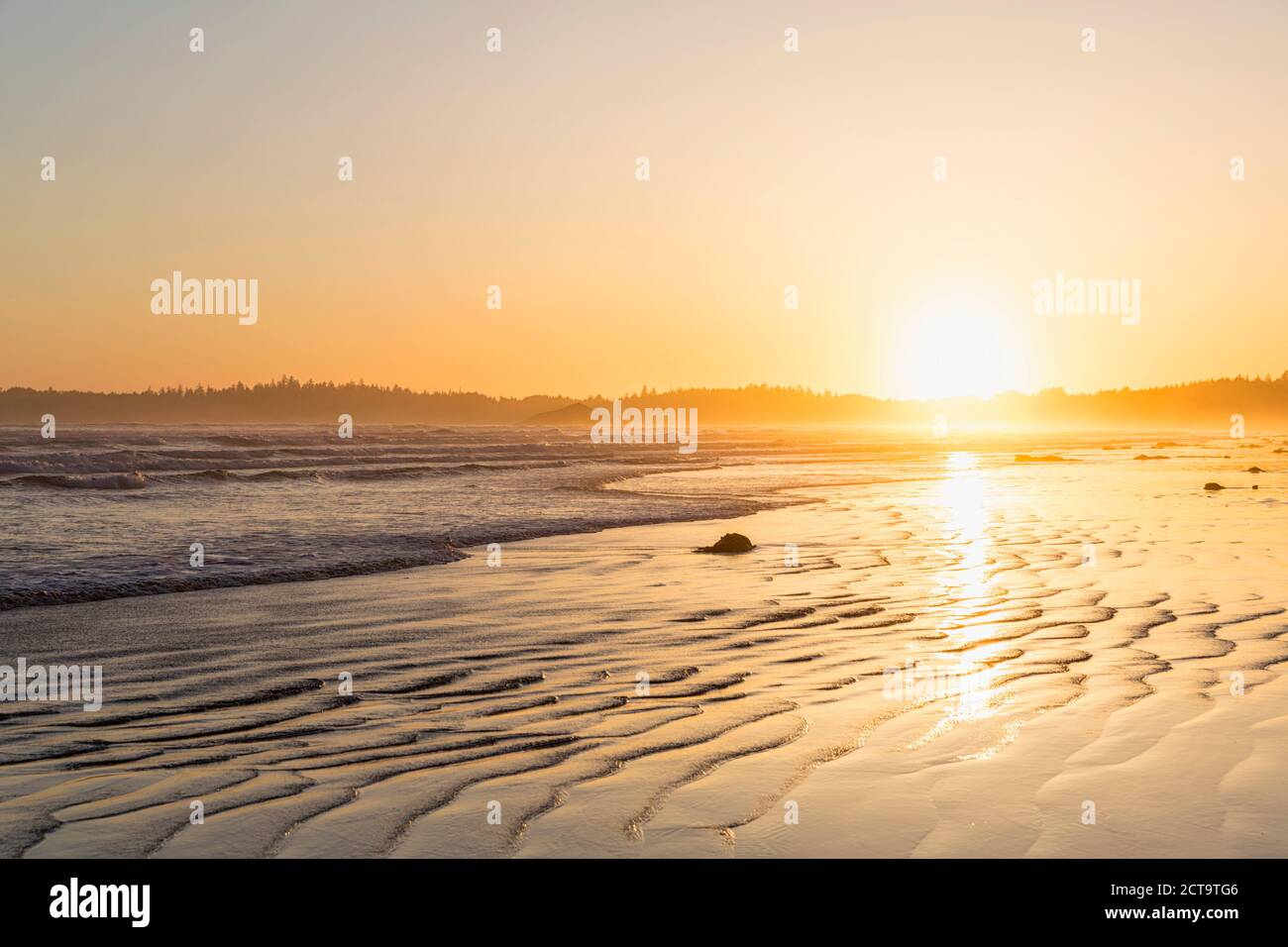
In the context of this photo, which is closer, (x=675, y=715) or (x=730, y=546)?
(x=675, y=715)

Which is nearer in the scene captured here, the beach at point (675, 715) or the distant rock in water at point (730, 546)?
the beach at point (675, 715)

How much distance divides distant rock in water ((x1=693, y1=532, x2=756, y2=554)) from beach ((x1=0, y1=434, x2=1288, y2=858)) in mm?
1342

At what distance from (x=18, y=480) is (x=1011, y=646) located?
3153 cm

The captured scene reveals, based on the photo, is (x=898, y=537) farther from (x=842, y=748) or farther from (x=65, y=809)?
(x=65, y=809)

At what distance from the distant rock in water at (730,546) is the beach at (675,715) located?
1.34 metres

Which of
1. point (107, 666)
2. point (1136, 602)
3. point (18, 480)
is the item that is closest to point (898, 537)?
point (1136, 602)

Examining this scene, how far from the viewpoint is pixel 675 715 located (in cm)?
591

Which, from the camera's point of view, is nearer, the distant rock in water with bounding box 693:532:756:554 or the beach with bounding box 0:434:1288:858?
the beach with bounding box 0:434:1288:858

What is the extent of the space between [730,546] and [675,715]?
8.70 m

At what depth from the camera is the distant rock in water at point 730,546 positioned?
14508 mm

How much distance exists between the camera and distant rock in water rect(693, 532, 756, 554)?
1451 cm

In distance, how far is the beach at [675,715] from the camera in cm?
403
